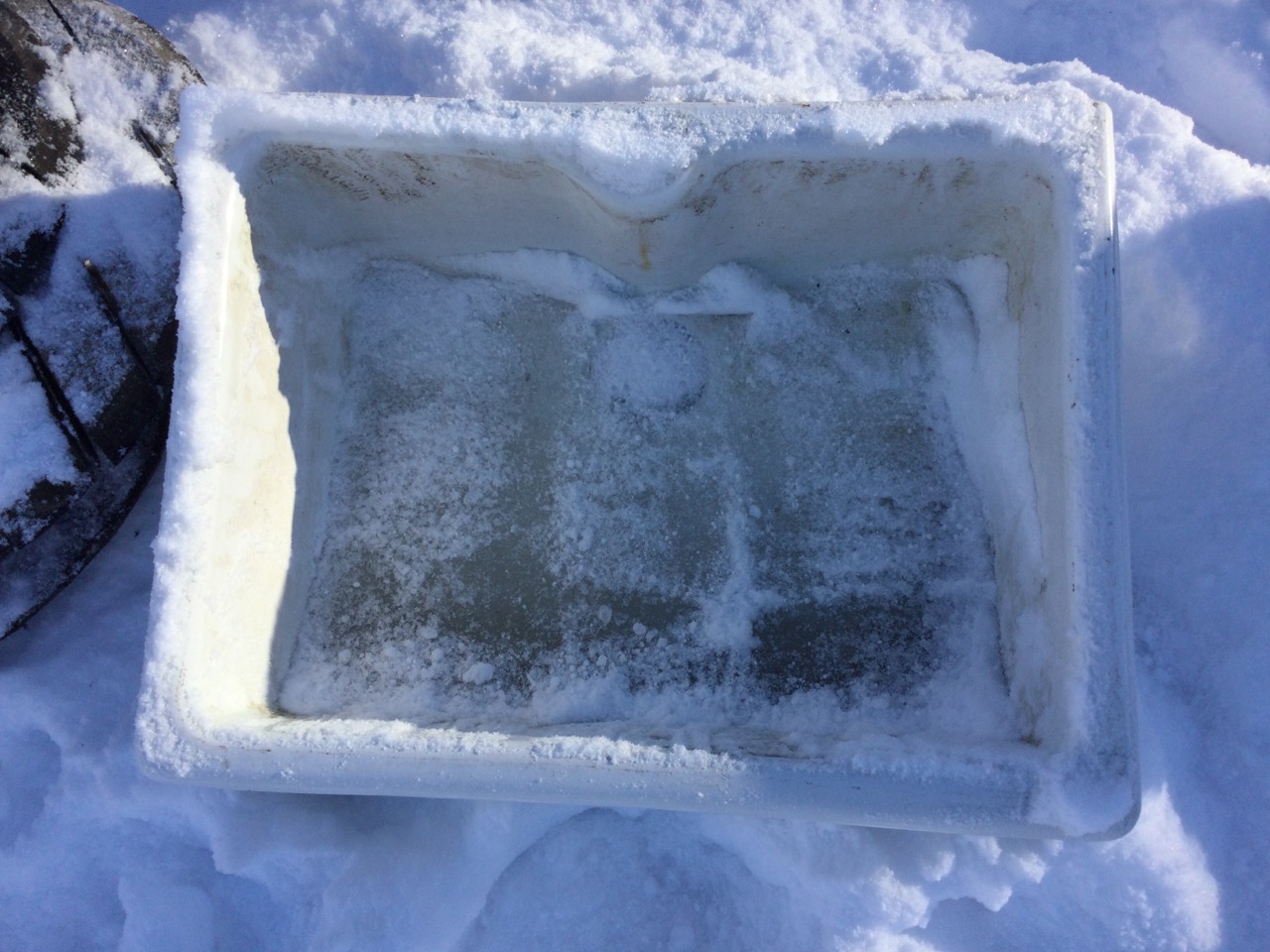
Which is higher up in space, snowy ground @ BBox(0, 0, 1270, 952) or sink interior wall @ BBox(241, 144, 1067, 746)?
sink interior wall @ BBox(241, 144, 1067, 746)

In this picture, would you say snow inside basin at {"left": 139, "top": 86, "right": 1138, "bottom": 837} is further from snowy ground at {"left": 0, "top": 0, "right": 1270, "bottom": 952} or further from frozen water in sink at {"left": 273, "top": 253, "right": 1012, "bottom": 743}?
snowy ground at {"left": 0, "top": 0, "right": 1270, "bottom": 952}

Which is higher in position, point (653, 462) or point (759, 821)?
point (653, 462)

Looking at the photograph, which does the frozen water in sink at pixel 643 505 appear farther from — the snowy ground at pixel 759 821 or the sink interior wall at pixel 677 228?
the snowy ground at pixel 759 821

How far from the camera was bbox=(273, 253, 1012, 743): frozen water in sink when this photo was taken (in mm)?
1059

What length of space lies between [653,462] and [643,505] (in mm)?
59

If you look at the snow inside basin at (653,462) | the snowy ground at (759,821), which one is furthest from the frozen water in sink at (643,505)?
the snowy ground at (759,821)

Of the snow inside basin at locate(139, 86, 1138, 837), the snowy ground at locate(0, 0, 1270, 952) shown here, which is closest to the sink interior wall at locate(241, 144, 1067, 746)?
the snow inside basin at locate(139, 86, 1138, 837)

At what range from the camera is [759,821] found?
111 centimetres

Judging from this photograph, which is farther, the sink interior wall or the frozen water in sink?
the frozen water in sink

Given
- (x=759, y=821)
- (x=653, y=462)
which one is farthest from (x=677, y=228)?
(x=759, y=821)

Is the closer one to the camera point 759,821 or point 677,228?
point 677,228

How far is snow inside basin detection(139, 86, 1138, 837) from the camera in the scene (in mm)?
858

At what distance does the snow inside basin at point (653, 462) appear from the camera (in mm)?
858

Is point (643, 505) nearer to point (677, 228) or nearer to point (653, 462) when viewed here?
point (653, 462)
